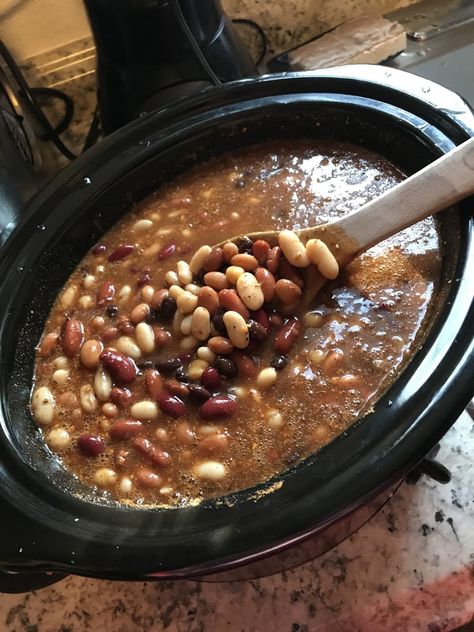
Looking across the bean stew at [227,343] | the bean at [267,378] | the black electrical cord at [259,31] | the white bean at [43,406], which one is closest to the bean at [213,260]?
the bean stew at [227,343]

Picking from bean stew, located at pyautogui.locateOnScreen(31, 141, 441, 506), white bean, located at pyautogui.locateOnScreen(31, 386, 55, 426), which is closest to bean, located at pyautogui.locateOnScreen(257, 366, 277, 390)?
bean stew, located at pyautogui.locateOnScreen(31, 141, 441, 506)

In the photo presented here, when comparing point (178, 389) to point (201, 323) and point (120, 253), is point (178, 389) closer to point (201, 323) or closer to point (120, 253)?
point (201, 323)

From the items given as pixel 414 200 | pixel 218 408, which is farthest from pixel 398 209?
pixel 218 408

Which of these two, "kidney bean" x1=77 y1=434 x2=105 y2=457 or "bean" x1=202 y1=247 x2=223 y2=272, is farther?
"bean" x1=202 y1=247 x2=223 y2=272

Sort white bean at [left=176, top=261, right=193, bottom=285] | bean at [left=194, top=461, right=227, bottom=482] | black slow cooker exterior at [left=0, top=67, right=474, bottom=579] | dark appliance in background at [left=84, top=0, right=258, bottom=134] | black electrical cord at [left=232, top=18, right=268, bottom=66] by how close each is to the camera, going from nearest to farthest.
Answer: black slow cooker exterior at [left=0, top=67, right=474, bottom=579] < bean at [left=194, top=461, right=227, bottom=482] < white bean at [left=176, top=261, right=193, bottom=285] < dark appliance in background at [left=84, top=0, right=258, bottom=134] < black electrical cord at [left=232, top=18, right=268, bottom=66]

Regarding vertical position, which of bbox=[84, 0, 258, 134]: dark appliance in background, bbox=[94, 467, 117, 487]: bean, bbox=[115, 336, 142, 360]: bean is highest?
bbox=[84, 0, 258, 134]: dark appliance in background

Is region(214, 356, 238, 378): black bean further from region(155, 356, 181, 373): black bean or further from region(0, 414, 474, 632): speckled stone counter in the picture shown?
region(0, 414, 474, 632): speckled stone counter

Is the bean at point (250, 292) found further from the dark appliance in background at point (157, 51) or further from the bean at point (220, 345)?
the dark appliance in background at point (157, 51)
